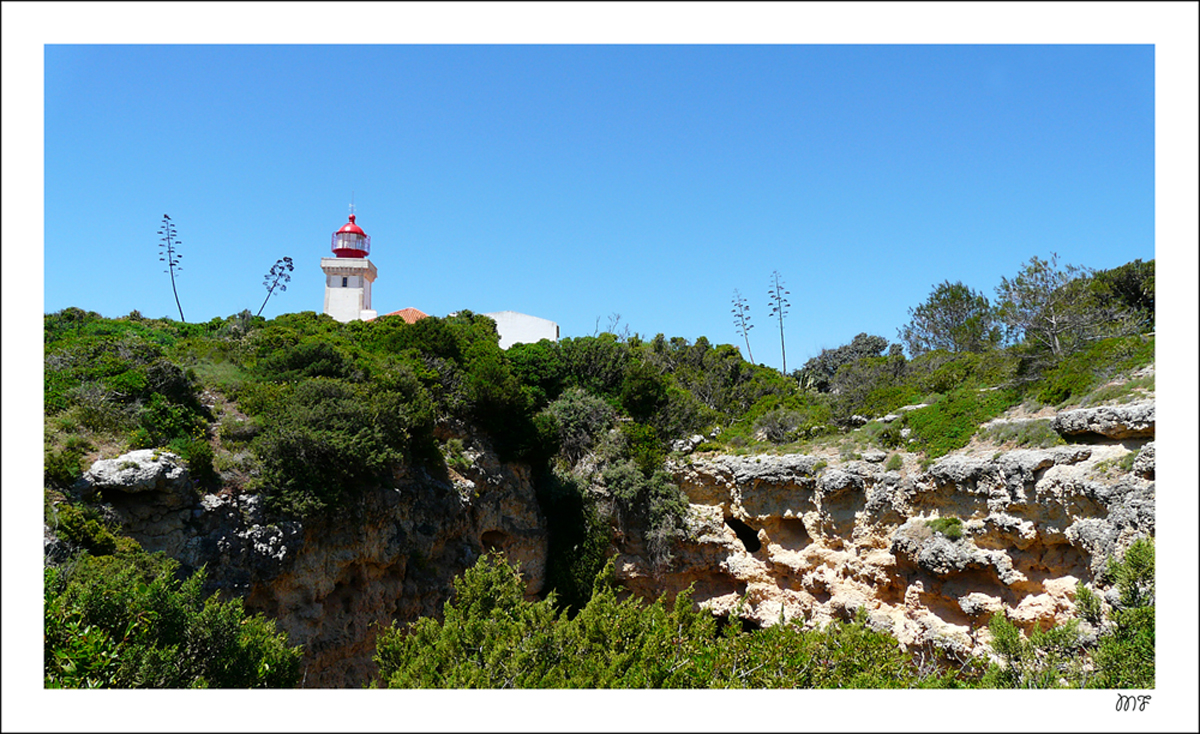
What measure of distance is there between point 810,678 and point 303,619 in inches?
397

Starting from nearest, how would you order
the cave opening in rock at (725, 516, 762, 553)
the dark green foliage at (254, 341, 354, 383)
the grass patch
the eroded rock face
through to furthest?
the eroded rock face < the grass patch < the dark green foliage at (254, 341, 354, 383) < the cave opening in rock at (725, 516, 762, 553)

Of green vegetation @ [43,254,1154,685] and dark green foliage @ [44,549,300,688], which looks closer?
dark green foliage @ [44,549,300,688]

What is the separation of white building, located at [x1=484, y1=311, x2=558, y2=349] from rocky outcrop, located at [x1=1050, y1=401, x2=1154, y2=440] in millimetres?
23907

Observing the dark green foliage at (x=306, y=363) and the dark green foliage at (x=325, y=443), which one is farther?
the dark green foliage at (x=306, y=363)

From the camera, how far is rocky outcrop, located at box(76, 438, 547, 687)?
12.4 metres

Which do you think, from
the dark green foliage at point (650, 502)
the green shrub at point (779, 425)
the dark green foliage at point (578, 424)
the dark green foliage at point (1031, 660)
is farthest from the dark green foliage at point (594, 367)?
the dark green foliage at point (1031, 660)

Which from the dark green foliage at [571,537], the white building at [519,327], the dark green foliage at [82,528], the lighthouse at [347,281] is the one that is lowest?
the dark green foliage at [571,537]

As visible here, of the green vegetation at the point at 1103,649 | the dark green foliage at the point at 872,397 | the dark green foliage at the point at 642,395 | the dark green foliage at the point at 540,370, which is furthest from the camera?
the dark green foliage at the point at 540,370

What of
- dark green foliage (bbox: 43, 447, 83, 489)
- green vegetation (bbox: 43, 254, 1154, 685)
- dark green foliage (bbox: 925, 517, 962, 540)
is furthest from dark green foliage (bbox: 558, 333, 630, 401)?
dark green foliage (bbox: 43, 447, 83, 489)

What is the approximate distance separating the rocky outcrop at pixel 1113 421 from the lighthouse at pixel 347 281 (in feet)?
110

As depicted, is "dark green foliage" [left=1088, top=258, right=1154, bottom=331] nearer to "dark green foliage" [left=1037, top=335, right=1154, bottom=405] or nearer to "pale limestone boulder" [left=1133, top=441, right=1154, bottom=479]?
"dark green foliage" [left=1037, top=335, right=1154, bottom=405]

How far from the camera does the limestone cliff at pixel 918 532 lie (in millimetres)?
13844

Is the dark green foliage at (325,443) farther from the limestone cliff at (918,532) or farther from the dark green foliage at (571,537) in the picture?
the limestone cliff at (918,532)

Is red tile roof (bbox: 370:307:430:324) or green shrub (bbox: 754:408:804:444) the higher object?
red tile roof (bbox: 370:307:430:324)
